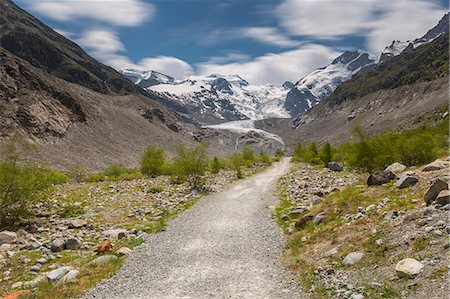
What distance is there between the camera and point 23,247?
19156 mm

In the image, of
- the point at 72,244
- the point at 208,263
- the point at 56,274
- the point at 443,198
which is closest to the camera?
the point at 443,198

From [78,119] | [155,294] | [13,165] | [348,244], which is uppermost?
[78,119]

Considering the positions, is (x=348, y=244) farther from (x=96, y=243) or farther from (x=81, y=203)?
(x=81, y=203)

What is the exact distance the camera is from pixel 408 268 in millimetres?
11203

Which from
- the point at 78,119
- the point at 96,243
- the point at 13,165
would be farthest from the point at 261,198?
the point at 78,119

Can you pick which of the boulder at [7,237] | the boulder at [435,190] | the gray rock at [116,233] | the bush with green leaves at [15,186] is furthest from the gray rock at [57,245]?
the boulder at [435,190]

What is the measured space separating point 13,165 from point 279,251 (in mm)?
17400

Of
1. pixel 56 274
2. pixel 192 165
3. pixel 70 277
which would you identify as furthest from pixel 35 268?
pixel 192 165

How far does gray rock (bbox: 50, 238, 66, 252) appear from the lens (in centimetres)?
1886

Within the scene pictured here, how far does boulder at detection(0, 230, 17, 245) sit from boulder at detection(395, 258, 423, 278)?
18.7 m

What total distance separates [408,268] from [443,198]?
193 inches

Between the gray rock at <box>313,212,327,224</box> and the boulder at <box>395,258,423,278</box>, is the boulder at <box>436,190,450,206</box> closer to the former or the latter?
the boulder at <box>395,258,423,278</box>

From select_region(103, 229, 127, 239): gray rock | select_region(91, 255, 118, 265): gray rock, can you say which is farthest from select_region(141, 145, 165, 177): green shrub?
select_region(91, 255, 118, 265): gray rock

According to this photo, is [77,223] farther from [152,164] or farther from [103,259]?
[152,164]
